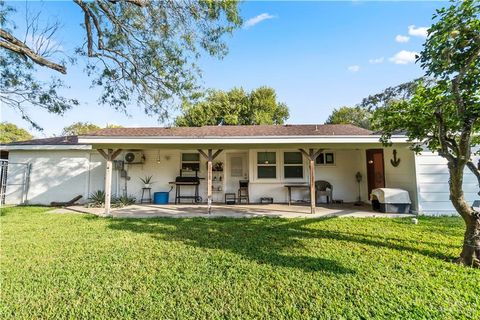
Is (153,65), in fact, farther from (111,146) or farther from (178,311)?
(178,311)

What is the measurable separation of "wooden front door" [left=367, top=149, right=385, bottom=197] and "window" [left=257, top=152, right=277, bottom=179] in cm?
375

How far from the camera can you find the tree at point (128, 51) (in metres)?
7.08

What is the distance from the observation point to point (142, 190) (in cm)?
1027

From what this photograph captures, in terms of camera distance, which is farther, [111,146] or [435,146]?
[111,146]

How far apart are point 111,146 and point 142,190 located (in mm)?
3437

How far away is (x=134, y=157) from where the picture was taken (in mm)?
10195

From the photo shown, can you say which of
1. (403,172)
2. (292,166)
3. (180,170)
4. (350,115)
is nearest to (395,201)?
(403,172)

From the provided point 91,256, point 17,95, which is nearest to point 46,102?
point 17,95

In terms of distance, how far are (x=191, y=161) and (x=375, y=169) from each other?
7521 mm

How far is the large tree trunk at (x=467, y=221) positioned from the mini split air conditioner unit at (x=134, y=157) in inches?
390

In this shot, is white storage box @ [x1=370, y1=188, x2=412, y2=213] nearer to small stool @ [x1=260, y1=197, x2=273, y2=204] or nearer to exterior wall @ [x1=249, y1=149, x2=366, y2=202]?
exterior wall @ [x1=249, y1=149, x2=366, y2=202]

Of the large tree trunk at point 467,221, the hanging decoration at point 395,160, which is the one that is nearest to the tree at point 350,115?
the hanging decoration at point 395,160

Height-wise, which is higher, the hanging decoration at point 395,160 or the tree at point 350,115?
the tree at point 350,115

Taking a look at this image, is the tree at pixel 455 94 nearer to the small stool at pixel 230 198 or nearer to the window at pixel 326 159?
the window at pixel 326 159
